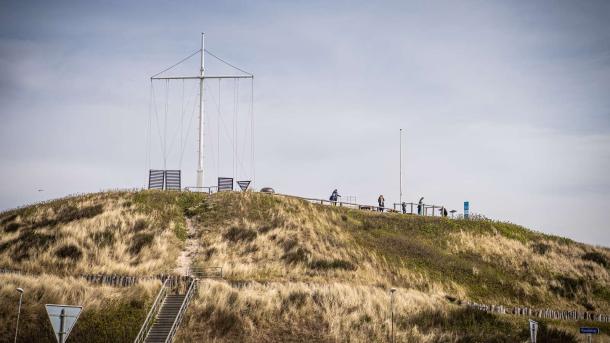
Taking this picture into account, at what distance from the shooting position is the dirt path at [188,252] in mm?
47969

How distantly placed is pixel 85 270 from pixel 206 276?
28.1 ft

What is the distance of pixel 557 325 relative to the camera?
43.6m

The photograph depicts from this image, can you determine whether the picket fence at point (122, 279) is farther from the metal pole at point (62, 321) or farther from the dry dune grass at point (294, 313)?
the metal pole at point (62, 321)

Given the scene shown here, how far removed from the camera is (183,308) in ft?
127

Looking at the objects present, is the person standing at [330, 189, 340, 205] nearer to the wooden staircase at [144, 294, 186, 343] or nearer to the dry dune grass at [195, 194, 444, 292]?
the dry dune grass at [195, 194, 444, 292]

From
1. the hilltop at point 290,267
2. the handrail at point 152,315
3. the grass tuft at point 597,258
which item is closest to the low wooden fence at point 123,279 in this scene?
the handrail at point 152,315

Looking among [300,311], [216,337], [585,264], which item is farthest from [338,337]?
[585,264]

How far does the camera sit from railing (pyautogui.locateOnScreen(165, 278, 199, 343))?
35956 millimetres

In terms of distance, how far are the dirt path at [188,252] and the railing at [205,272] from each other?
1.80ft

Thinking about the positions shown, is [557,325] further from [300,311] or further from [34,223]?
[34,223]

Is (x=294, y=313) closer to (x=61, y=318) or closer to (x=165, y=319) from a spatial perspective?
(x=165, y=319)

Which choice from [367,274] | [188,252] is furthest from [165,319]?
[367,274]

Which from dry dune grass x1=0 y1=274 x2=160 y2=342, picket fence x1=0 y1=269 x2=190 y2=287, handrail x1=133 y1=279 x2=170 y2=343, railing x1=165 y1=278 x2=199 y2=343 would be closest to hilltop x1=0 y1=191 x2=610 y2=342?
dry dune grass x1=0 y1=274 x2=160 y2=342

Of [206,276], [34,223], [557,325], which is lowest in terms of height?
[557,325]
